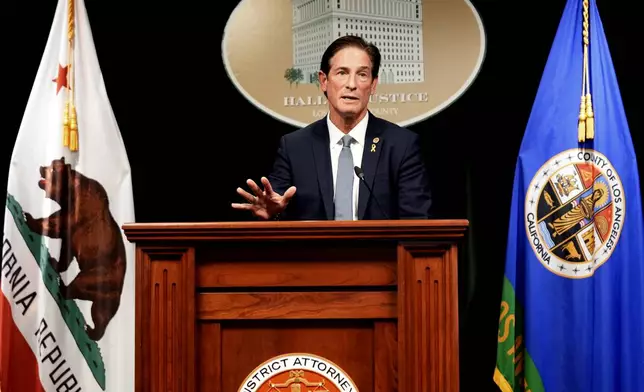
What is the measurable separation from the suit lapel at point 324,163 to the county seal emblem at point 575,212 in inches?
34.9

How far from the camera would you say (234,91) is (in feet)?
11.7

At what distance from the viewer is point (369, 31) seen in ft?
11.7

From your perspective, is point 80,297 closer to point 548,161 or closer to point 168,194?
point 168,194

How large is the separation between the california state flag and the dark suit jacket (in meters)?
0.90

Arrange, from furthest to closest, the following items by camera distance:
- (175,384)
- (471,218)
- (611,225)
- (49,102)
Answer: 1. (471,218)
2. (49,102)
3. (611,225)
4. (175,384)

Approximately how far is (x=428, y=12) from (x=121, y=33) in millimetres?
1446

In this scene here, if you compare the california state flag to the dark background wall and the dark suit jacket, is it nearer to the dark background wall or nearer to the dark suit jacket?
the dark background wall

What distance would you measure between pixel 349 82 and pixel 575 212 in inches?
40.2

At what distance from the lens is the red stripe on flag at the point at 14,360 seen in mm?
3010

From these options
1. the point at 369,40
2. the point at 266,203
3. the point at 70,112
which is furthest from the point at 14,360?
the point at 369,40

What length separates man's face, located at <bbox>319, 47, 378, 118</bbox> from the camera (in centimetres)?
279

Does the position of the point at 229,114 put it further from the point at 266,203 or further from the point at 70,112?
the point at 266,203

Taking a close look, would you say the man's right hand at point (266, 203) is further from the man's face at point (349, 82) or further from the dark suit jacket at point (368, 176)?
the man's face at point (349, 82)

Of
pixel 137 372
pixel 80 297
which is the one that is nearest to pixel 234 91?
pixel 80 297
